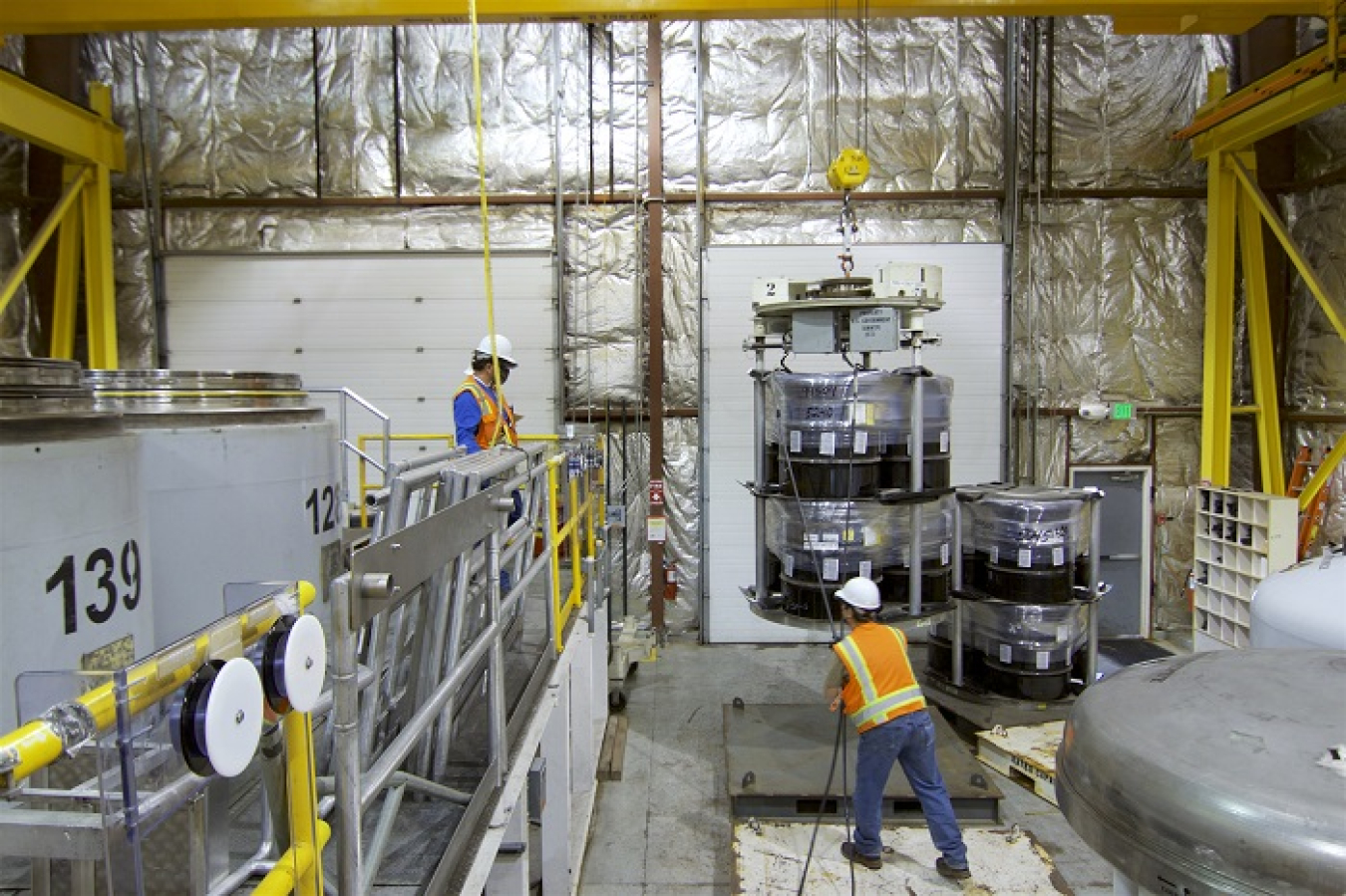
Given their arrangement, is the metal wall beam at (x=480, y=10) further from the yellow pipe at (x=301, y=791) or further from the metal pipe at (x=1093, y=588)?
the yellow pipe at (x=301, y=791)

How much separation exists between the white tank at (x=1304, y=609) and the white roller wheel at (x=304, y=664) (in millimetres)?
3818

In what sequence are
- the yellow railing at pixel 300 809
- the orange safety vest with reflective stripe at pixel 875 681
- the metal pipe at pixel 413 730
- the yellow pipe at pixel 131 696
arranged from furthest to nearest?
the orange safety vest with reflective stripe at pixel 875 681 < the metal pipe at pixel 413 730 < the yellow railing at pixel 300 809 < the yellow pipe at pixel 131 696

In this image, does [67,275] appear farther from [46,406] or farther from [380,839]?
[380,839]

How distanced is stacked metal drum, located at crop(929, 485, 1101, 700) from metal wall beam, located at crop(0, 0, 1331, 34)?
3.71m

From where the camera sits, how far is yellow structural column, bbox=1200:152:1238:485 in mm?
8586

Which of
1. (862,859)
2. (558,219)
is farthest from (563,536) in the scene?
(558,219)

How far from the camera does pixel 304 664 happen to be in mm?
1420

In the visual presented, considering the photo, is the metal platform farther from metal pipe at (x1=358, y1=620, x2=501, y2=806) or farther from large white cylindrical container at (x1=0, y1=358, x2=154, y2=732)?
large white cylindrical container at (x1=0, y1=358, x2=154, y2=732)

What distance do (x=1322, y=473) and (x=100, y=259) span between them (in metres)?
11.8

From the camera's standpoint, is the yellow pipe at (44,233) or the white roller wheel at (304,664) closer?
the white roller wheel at (304,664)

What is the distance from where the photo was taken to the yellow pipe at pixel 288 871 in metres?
1.45

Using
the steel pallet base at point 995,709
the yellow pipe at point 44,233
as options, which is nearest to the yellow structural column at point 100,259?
the yellow pipe at point 44,233

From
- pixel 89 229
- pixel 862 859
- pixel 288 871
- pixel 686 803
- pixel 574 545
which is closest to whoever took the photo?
pixel 288 871

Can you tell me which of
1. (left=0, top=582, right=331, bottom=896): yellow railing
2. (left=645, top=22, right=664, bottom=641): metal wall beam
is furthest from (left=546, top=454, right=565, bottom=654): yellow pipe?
(left=645, top=22, right=664, bottom=641): metal wall beam
